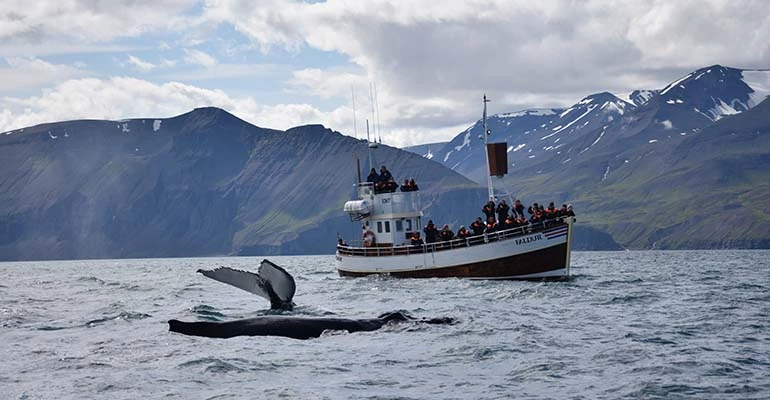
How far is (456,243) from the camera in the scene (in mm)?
64938

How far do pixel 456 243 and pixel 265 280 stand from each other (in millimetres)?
33059

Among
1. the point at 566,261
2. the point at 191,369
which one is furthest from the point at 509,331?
the point at 566,261

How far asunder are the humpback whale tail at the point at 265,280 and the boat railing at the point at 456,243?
1069 inches

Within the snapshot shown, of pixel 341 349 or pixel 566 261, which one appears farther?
pixel 566 261

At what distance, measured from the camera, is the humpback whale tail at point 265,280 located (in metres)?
31.4

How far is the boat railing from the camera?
60.0 m

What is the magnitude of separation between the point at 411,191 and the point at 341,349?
46.7m

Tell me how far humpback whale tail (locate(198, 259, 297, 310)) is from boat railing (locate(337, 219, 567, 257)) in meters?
27.2

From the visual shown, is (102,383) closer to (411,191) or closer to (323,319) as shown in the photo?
(323,319)

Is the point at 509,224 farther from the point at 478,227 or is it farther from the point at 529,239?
the point at 478,227

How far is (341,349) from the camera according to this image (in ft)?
90.4

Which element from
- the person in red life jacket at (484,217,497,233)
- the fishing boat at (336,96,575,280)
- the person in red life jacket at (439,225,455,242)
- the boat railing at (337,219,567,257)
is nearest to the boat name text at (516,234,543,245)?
the fishing boat at (336,96,575,280)

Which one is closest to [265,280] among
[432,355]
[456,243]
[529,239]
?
[432,355]

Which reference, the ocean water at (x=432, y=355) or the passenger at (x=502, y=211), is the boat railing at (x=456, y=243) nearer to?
the passenger at (x=502, y=211)
